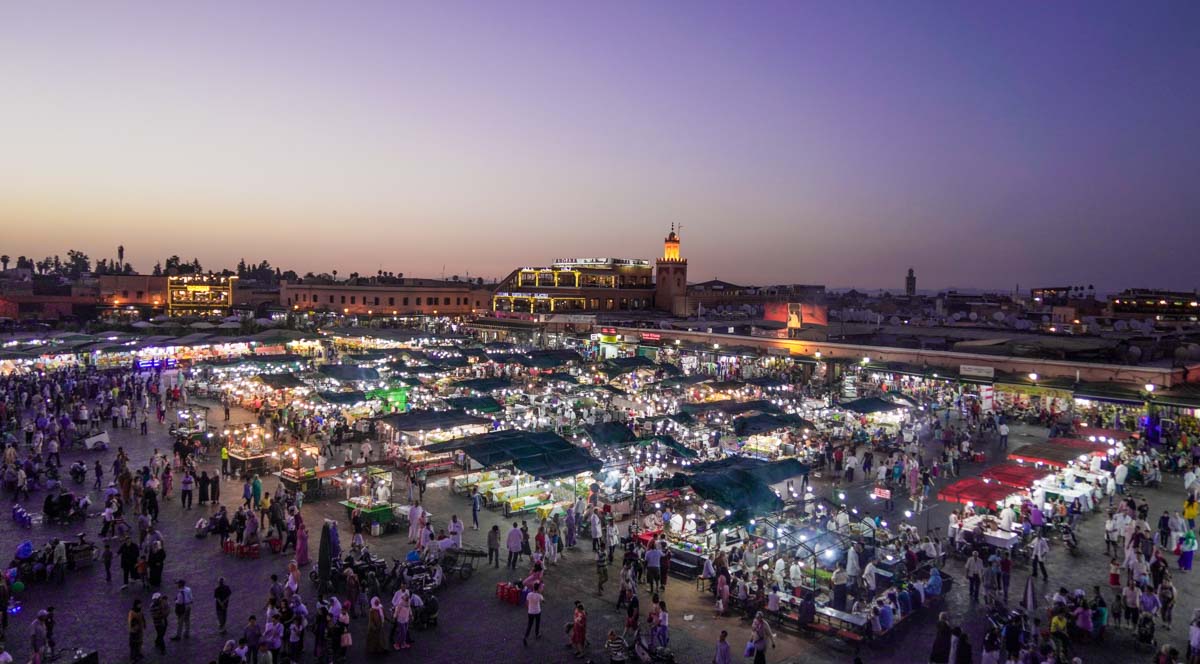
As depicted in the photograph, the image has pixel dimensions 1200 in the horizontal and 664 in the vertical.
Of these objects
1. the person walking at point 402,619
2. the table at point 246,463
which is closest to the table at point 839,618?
the person walking at point 402,619

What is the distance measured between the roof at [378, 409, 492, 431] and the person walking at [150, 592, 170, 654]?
880cm

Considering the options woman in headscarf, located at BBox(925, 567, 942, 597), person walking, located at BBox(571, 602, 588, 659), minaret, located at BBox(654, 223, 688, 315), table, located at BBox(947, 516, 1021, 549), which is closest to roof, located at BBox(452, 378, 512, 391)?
table, located at BBox(947, 516, 1021, 549)

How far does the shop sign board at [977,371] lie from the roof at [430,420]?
20.0 metres

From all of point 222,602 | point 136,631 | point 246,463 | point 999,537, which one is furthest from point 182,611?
point 999,537

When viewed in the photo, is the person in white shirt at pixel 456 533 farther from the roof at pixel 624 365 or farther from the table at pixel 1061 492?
the roof at pixel 624 365

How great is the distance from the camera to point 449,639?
32.6ft

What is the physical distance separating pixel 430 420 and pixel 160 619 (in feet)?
32.1

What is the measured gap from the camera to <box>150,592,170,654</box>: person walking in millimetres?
9320

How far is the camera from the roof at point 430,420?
18453mm

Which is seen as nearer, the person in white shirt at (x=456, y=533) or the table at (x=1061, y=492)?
the person in white shirt at (x=456, y=533)

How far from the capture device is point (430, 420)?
1892 centimetres

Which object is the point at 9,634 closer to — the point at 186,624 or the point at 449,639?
the point at 186,624

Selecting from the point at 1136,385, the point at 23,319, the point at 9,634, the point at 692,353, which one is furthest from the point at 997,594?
the point at 23,319

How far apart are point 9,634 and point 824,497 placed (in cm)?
1598
